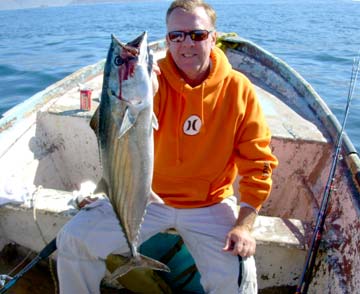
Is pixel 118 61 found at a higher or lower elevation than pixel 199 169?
higher

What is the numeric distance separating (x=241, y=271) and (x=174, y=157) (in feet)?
2.91

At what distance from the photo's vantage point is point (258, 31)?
22.5m

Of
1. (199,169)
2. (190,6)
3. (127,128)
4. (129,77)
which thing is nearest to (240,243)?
(199,169)

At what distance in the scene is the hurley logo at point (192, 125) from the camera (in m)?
2.81

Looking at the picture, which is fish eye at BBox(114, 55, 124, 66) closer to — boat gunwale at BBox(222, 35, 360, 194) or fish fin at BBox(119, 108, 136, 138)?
fish fin at BBox(119, 108, 136, 138)

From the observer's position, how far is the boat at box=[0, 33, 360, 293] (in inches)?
117

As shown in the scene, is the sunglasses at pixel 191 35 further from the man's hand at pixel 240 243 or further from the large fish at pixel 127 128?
the man's hand at pixel 240 243

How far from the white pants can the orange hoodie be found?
13cm

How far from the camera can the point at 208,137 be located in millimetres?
2830

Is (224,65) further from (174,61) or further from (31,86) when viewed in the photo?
(31,86)

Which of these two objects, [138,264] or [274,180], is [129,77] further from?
[274,180]

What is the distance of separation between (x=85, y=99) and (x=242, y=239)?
263 cm

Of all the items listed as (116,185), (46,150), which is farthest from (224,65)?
(46,150)

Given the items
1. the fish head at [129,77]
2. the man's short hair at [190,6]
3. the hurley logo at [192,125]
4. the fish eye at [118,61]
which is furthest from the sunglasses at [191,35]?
the fish eye at [118,61]
